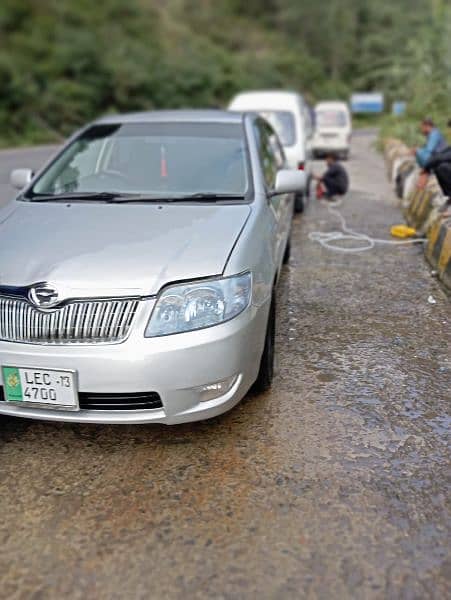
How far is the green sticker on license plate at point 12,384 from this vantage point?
2.90 m

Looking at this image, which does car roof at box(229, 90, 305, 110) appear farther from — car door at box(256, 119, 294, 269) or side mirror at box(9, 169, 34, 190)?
side mirror at box(9, 169, 34, 190)

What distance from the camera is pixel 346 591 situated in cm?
227

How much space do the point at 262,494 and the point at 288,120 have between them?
8781 millimetres

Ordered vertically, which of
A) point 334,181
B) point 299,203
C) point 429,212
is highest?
point 429,212

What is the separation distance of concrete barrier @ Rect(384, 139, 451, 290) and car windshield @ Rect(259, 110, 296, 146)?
2.01m

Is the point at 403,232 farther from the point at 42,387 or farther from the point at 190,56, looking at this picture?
the point at 190,56

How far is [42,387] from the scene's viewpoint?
2.89 metres

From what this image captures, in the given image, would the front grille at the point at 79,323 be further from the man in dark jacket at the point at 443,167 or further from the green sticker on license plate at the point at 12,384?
the man in dark jacket at the point at 443,167

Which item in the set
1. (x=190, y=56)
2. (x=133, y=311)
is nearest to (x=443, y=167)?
(x=133, y=311)

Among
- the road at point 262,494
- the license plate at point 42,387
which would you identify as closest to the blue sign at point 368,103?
the road at point 262,494

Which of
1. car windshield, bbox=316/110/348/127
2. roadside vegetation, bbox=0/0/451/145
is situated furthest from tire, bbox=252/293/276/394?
car windshield, bbox=316/110/348/127

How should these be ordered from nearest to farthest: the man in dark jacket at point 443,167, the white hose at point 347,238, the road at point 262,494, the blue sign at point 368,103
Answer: the road at point 262,494, the man in dark jacket at point 443,167, the white hose at point 347,238, the blue sign at point 368,103

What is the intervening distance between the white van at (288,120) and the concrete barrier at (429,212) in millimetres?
1575

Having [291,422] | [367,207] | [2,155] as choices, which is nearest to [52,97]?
[2,155]
